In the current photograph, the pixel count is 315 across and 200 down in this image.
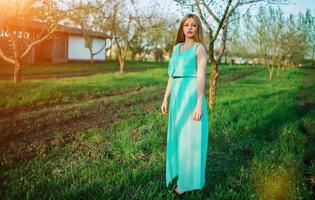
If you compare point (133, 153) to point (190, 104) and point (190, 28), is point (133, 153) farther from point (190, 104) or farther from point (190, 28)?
point (190, 28)

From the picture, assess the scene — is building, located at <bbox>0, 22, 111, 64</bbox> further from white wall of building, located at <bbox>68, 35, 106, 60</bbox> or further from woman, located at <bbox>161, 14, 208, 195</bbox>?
woman, located at <bbox>161, 14, 208, 195</bbox>

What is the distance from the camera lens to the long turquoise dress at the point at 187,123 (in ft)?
13.3

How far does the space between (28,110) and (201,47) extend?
791 cm

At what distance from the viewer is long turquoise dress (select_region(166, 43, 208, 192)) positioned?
13.3 feet

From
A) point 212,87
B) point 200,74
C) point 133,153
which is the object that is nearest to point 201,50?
point 200,74

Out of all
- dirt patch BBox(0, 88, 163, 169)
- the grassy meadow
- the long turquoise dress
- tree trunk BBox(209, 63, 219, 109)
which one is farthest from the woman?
tree trunk BBox(209, 63, 219, 109)

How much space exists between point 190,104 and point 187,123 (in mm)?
236

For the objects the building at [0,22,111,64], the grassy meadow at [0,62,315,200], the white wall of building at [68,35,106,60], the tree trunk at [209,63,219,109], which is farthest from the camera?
the white wall of building at [68,35,106,60]

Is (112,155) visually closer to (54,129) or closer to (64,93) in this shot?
(54,129)

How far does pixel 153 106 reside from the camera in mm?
Result: 12195

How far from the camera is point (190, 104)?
410 centimetres

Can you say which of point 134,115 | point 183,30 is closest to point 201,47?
point 183,30

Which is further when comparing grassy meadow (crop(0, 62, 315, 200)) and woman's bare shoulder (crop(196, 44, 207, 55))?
grassy meadow (crop(0, 62, 315, 200))

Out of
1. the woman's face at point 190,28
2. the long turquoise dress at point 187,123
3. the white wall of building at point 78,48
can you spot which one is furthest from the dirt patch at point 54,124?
the white wall of building at point 78,48
